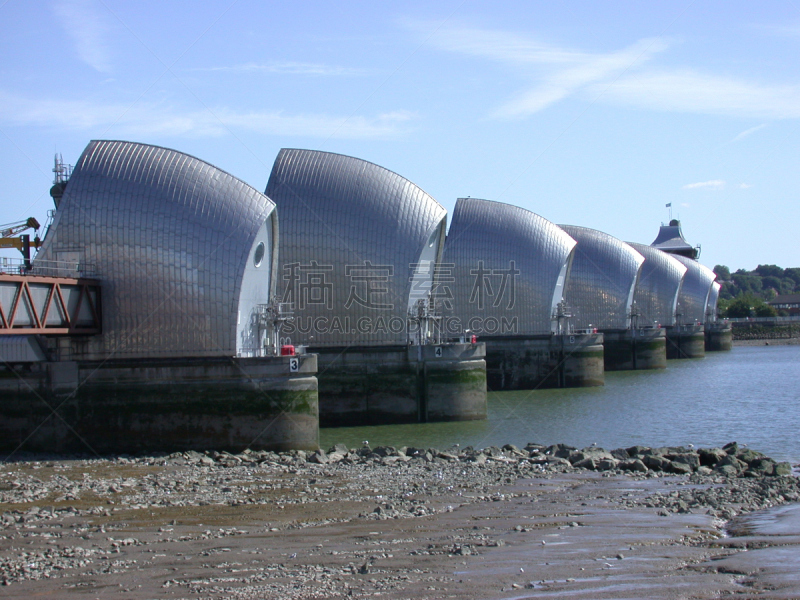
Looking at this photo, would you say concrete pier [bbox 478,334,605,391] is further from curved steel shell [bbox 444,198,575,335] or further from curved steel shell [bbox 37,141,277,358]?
curved steel shell [bbox 37,141,277,358]

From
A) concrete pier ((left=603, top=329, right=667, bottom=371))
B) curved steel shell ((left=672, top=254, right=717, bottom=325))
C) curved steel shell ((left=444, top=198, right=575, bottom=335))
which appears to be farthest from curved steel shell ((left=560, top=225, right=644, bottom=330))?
curved steel shell ((left=672, top=254, right=717, bottom=325))

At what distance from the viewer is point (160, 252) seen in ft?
99.3

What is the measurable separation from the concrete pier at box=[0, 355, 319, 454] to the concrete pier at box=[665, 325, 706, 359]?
71.6 metres

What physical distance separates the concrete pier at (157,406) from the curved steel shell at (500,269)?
26205 millimetres

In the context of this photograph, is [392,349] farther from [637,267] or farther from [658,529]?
[637,267]

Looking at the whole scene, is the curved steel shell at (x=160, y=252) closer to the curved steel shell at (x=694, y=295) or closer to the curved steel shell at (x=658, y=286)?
the curved steel shell at (x=658, y=286)

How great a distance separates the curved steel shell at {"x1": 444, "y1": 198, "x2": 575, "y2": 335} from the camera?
55.1m

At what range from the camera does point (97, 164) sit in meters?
31.5

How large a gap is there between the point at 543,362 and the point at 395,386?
19.9 meters

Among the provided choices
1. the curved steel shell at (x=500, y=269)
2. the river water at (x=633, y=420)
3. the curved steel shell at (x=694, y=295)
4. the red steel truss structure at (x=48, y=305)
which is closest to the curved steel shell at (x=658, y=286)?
the curved steel shell at (x=694, y=295)

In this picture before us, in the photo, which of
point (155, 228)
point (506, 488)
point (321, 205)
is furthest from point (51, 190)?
point (506, 488)

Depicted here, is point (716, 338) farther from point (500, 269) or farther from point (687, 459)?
point (687, 459)

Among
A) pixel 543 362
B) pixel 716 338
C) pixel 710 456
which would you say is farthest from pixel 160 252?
pixel 716 338

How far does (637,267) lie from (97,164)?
56.4m
